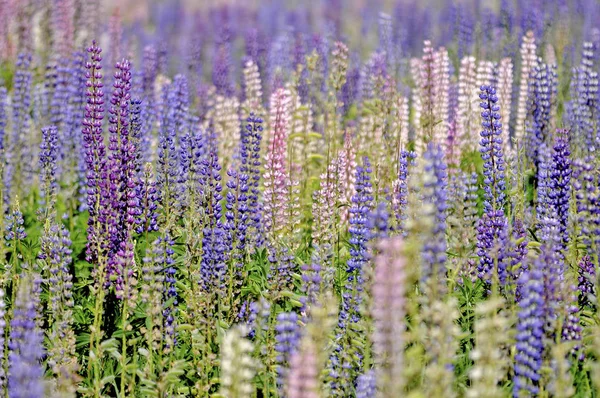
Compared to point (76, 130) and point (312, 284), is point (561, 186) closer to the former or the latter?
point (312, 284)

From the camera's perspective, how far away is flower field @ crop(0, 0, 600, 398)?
3.91 metres

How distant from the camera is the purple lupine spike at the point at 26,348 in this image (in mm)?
3412

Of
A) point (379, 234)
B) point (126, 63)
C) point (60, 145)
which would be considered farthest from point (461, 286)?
point (60, 145)

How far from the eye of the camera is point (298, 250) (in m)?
6.62

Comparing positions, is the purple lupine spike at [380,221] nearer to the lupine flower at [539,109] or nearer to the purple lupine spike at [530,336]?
the purple lupine spike at [530,336]

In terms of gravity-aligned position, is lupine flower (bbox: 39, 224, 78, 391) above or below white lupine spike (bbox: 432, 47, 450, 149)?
below

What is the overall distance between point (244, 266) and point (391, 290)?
9.65 ft

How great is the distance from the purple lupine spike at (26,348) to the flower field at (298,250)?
2 cm

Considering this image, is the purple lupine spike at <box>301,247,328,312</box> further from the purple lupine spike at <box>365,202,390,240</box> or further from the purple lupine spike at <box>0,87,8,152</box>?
the purple lupine spike at <box>0,87,8,152</box>

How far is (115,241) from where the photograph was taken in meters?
5.62

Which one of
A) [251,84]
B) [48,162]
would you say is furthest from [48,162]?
[251,84]

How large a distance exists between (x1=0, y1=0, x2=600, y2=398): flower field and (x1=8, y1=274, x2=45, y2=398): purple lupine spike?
0.05 feet

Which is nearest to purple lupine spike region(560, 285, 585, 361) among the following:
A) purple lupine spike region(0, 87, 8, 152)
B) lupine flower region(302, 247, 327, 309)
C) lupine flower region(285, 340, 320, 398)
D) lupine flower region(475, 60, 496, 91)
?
lupine flower region(302, 247, 327, 309)

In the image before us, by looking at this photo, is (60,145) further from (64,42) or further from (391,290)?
(391,290)
